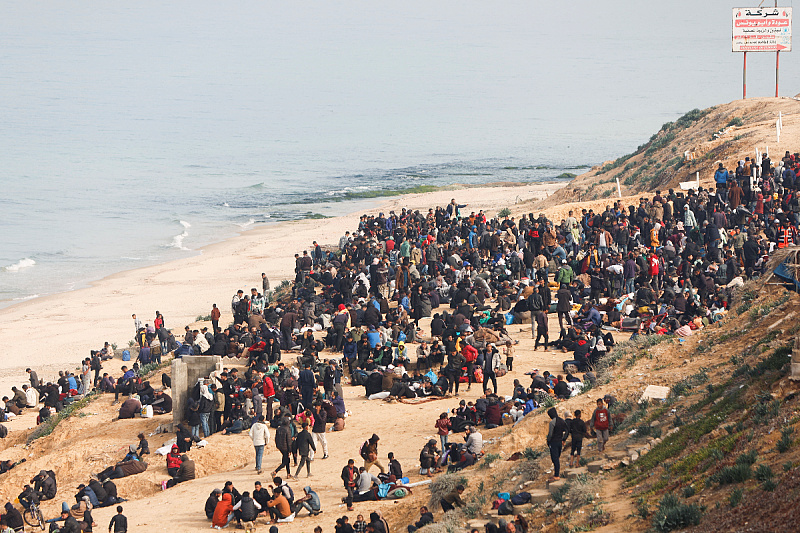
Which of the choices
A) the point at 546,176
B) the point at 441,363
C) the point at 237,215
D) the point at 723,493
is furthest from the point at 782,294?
the point at 546,176

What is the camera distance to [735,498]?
885 centimetres

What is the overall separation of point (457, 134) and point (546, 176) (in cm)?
4643

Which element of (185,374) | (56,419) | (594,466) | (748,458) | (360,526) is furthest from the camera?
(56,419)

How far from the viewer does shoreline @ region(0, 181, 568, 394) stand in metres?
29.9

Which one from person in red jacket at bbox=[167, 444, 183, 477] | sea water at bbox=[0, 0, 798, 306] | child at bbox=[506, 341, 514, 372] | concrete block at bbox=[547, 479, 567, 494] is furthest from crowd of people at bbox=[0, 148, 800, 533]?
sea water at bbox=[0, 0, 798, 306]

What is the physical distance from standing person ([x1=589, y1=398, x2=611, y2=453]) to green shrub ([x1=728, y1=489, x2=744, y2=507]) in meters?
3.58

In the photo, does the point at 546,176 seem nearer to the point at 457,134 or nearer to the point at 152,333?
the point at 457,134

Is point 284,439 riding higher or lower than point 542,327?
lower

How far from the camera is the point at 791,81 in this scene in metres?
141

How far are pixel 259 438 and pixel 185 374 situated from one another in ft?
11.5

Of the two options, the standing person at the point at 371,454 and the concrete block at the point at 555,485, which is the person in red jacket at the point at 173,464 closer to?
the standing person at the point at 371,454

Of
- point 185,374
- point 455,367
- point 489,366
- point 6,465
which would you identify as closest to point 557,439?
point 489,366

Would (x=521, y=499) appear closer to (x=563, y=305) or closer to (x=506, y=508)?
(x=506, y=508)

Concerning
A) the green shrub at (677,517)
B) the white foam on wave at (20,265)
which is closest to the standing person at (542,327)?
the green shrub at (677,517)
